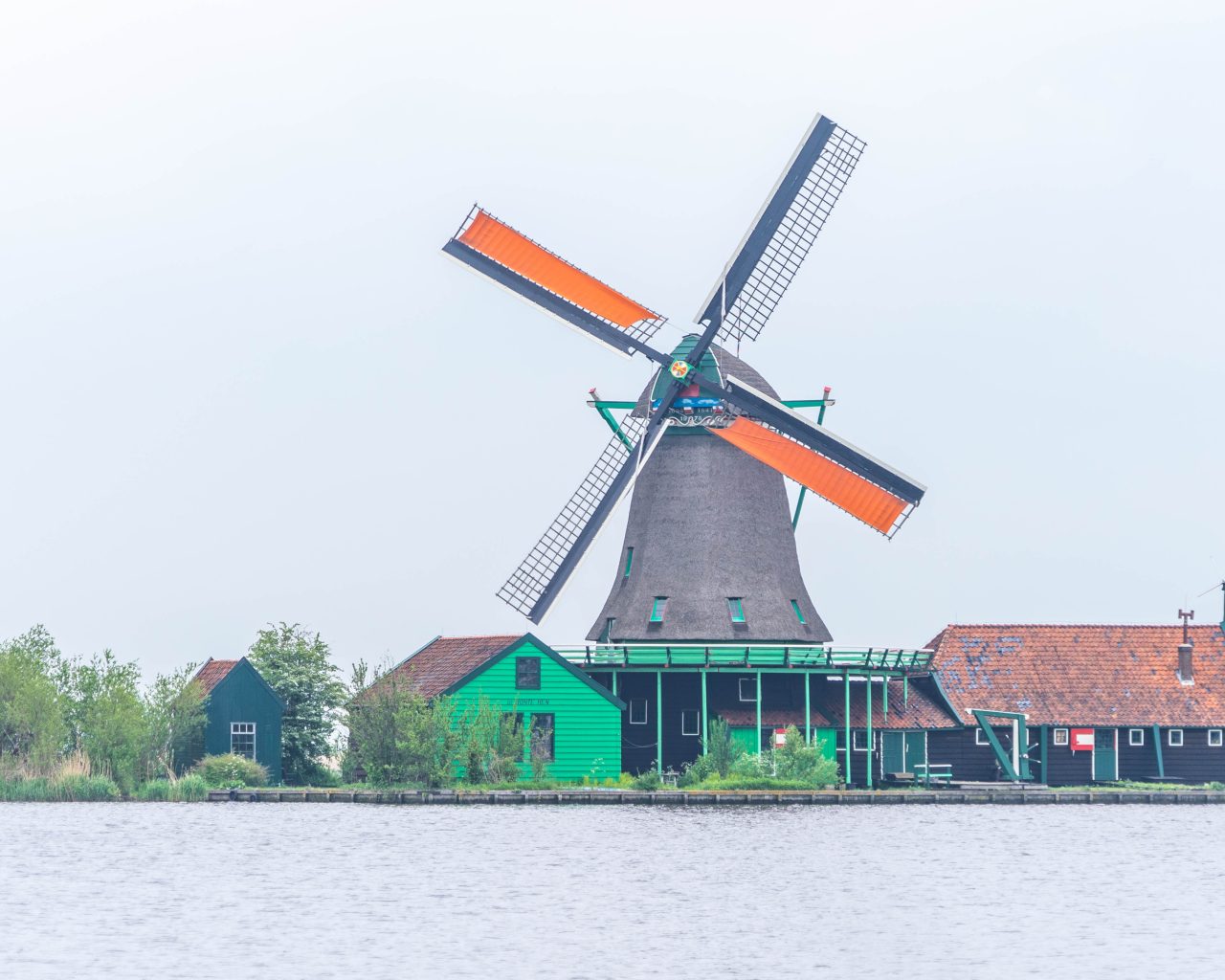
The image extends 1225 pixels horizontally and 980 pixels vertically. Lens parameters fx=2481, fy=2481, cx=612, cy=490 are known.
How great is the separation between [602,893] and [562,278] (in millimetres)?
19938

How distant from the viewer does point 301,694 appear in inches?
2175

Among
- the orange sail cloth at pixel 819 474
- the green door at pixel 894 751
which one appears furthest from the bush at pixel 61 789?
the green door at pixel 894 751

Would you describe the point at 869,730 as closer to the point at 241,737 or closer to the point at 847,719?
the point at 847,719

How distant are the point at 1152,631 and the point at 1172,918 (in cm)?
2594

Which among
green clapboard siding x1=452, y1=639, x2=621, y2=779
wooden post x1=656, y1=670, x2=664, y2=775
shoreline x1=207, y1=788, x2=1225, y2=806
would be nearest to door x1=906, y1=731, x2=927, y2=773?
shoreline x1=207, y1=788, x2=1225, y2=806

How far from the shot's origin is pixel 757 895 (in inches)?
1411

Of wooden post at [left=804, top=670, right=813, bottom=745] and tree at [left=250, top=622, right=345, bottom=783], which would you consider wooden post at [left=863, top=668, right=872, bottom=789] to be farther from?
tree at [left=250, top=622, right=345, bottom=783]

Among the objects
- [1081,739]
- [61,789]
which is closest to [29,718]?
[61,789]

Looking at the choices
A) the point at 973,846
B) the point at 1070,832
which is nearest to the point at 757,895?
the point at 973,846

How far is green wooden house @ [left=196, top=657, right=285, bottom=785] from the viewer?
175 ft

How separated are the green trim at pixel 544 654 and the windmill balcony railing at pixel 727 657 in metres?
0.44

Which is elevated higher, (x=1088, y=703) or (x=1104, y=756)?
(x=1088, y=703)

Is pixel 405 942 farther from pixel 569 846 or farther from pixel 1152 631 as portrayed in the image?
pixel 1152 631

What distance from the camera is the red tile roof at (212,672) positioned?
53812 mm
